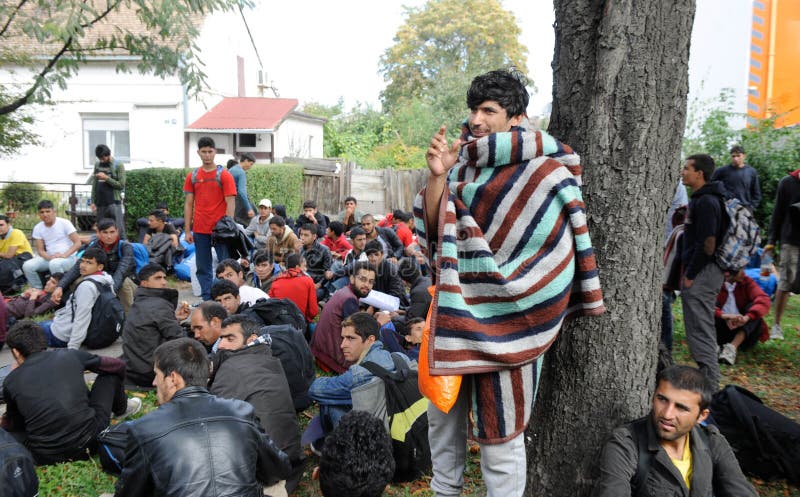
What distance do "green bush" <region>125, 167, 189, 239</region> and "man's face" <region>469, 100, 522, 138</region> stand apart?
14.0m

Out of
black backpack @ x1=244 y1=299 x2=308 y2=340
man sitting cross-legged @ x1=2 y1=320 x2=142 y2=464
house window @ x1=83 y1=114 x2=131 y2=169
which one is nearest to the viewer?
man sitting cross-legged @ x1=2 y1=320 x2=142 y2=464

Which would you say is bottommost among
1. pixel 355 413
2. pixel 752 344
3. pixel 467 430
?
pixel 752 344

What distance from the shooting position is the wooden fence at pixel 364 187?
18.4 meters

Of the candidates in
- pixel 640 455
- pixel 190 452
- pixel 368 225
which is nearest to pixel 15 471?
pixel 190 452

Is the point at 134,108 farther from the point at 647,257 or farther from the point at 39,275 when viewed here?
the point at 647,257

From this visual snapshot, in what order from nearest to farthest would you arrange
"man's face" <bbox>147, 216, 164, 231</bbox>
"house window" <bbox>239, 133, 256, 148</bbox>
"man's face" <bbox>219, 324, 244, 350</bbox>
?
1. "man's face" <bbox>219, 324, 244, 350</bbox>
2. "man's face" <bbox>147, 216, 164, 231</bbox>
3. "house window" <bbox>239, 133, 256, 148</bbox>

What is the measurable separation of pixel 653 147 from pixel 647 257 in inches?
19.1

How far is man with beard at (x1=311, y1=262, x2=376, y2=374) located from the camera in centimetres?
612

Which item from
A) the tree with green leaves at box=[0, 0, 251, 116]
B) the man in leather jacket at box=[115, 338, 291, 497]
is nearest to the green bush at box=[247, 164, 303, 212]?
the tree with green leaves at box=[0, 0, 251, 116]

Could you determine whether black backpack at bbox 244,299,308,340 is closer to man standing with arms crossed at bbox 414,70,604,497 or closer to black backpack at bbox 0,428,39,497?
black backpack at bbox 0,428,39,497

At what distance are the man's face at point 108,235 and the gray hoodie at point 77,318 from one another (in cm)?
117

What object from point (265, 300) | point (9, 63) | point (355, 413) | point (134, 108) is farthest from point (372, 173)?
point (355, 413)

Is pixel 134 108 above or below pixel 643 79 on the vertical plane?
above

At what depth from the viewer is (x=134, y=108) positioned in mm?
21109
